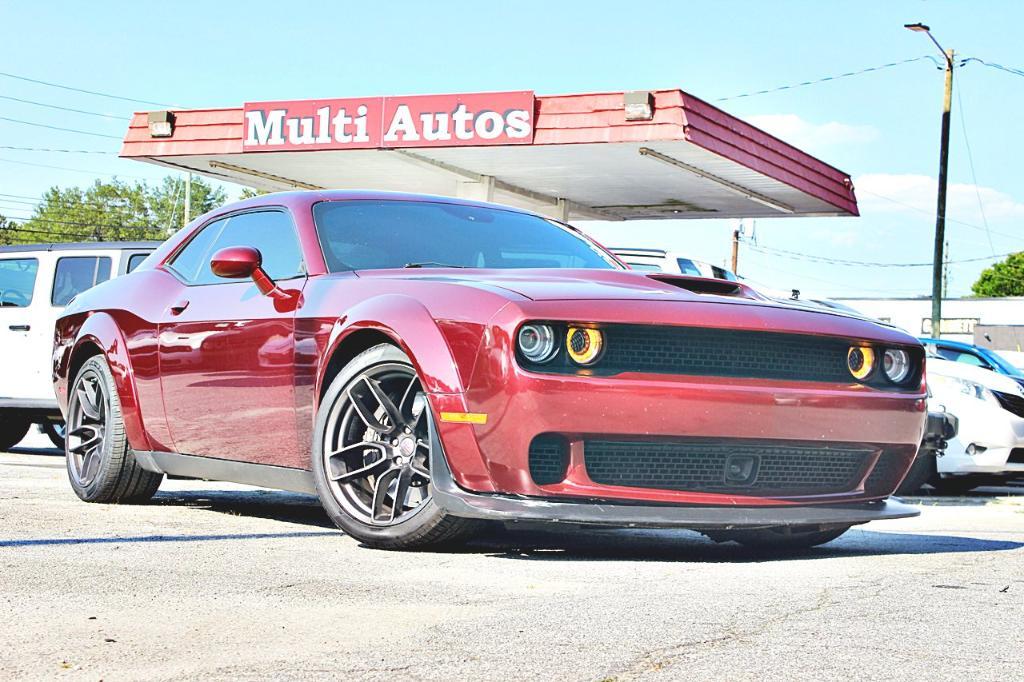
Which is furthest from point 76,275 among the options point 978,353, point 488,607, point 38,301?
point 488,607

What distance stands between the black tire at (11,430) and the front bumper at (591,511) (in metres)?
8.89

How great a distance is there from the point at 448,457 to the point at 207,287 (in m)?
2.09

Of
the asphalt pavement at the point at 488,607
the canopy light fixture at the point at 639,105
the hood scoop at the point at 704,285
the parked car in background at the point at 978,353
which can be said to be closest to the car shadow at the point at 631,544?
the asphalt pavement at the point at 488,607

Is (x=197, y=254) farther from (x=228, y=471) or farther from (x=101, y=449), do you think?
(x=228, y=471)

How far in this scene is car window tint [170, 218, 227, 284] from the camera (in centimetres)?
654

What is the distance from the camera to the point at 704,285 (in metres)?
5.26

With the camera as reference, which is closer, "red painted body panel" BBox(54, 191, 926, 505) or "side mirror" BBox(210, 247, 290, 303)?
"red painted body panel" BBox(54, 191, 926, 505)

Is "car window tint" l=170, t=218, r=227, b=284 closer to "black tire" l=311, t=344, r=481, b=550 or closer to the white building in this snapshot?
"black tire" l=311, t=344, r=481, b=550

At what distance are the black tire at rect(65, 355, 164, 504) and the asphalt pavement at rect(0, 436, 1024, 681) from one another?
2.41 ft

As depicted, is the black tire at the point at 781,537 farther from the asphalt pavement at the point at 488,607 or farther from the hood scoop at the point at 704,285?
the hood scoop at the point at 704,285

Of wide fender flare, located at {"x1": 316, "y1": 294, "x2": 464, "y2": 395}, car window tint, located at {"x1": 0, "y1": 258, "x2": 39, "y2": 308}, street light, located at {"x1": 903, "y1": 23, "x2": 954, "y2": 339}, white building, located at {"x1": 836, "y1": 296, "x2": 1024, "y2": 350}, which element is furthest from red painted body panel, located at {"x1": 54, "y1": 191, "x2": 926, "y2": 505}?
white building, located at {"x1": 836, "y1": 296, "x2": 1024, "y2": 350}

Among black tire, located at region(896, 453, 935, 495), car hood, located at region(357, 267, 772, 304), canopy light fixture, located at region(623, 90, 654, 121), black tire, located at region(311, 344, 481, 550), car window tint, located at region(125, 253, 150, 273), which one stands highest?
canopy light fixture, located at region(623, 90, 654, 121)

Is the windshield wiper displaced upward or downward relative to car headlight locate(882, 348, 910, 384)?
upward

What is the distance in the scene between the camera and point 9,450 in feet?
42.5
